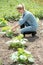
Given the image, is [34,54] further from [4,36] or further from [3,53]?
[4,36]

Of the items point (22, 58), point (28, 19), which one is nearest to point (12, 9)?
point (28, 19)

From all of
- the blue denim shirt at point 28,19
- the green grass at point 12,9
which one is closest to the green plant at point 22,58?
the blue denim shirt at point 28,19

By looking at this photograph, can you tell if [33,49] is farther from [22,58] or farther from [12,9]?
[12,9]

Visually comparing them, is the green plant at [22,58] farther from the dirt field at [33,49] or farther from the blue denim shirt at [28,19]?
the blue denim shirt at [28,19]

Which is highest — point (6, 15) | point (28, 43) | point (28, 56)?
point (28, 56)

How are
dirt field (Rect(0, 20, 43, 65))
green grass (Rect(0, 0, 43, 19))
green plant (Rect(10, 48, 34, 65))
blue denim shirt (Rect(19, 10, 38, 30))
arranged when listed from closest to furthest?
green plant (Rect(10, 48, 34, 65)) < dirt field (Rect(0, 20, 43, 65)) < blue denim shirt (Rect(19, 10, 38, 30)) < green grass (Rect(0, 0, 43, 19))

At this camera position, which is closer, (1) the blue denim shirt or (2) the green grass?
(1) the blue denim shirt

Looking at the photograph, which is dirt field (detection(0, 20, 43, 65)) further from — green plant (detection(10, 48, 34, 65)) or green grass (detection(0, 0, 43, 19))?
green grass (detection(0, 0, 43, 19))

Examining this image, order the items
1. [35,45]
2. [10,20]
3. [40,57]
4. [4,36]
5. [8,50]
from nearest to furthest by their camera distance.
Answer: [40,57] → [8,50] → [35,45] → [4,36] → [10,20]

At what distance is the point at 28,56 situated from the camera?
21.0ft

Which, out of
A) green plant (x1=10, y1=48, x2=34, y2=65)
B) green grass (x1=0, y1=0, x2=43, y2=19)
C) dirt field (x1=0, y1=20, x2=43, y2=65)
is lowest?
green grass (x1=0, y1=0, x2=43, y2=19)

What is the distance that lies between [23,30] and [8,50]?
154cm

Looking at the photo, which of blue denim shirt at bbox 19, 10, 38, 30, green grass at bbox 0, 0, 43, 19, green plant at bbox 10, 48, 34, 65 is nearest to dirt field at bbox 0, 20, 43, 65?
green plant at bbox 10, 48, 34, 65

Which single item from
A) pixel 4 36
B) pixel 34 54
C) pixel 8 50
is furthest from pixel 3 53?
pixel 4 36
